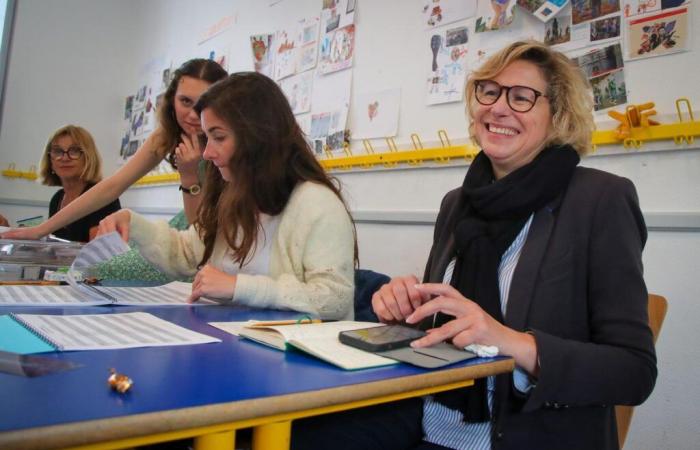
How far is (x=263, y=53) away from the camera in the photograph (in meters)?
2.54

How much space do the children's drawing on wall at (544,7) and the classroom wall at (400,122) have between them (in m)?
0.03

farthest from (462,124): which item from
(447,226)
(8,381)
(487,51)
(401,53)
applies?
(8,381)

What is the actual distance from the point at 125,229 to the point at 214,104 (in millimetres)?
362

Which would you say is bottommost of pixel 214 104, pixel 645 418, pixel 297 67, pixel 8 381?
pixel 645 418

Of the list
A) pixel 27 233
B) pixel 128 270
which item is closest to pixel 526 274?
pixel 128 270

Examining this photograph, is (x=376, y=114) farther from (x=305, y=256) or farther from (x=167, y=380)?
(x=167, y=380)

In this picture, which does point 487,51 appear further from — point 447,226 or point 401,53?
point 447,226

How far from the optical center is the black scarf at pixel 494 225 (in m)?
0.89

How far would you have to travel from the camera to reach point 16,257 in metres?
1.45

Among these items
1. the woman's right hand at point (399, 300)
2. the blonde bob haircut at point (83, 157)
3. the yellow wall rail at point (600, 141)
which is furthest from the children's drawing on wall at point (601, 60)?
the blonde bob haircut at point (83, 157)

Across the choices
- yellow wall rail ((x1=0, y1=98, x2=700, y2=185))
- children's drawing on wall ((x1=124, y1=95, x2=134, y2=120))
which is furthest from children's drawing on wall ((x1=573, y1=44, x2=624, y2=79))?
children's drawing on wall ((x1=124, y1=95, x2=134, y2=120))

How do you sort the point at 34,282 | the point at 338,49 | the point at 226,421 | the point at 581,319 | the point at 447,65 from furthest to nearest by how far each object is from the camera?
the point at 338,49 → the point at 447,65 → the point at 34,282 → the point at 581,319 → the point at 226,421

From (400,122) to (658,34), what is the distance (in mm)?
798

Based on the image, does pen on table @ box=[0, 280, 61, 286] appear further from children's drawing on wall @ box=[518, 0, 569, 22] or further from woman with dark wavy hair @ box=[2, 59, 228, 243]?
children's drawing on wall @ box=[518, 0, 569, 22]
